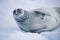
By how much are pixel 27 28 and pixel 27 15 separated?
0.12 m

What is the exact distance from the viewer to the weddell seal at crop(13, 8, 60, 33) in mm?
1163

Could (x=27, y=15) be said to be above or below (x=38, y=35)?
above

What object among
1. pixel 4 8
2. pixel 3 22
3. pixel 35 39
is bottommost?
pixel 35 39

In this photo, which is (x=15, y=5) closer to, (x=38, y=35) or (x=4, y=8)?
(x=4, y=8)

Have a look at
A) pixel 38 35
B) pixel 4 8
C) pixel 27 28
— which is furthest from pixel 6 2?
pixel 38 35

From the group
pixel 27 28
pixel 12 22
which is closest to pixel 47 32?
pixel 27 28

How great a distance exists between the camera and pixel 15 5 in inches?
47.7

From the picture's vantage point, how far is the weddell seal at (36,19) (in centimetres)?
116

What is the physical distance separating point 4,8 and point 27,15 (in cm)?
23

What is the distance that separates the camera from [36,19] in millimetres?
1186

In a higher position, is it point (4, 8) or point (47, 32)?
point (4, 8)

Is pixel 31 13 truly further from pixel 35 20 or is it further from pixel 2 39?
pixel 2 39

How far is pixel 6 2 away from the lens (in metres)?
1.21

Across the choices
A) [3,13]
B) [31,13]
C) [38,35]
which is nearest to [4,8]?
[3,13]
